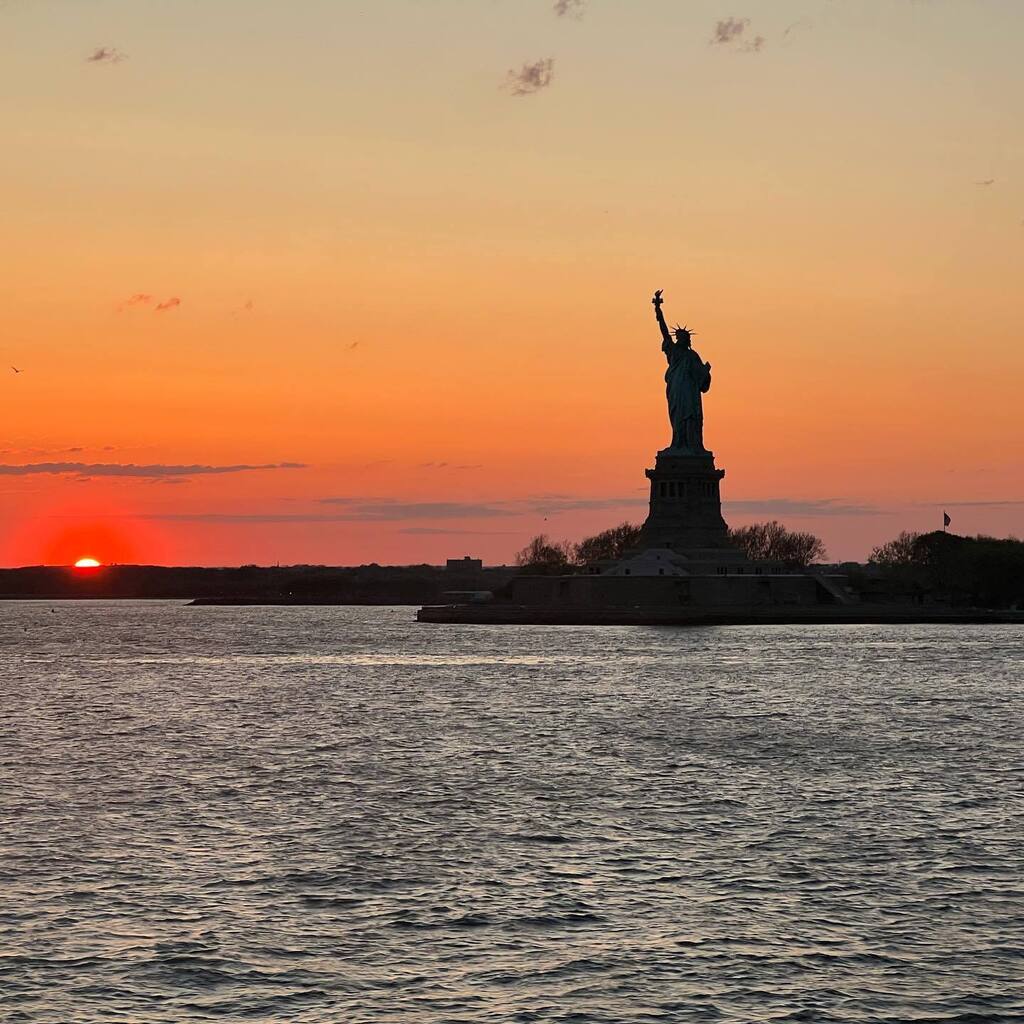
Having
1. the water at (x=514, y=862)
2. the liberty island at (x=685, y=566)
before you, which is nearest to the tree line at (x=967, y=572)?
the liberty island at (x=685, y=566)

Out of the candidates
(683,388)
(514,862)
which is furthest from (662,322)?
(514,862)

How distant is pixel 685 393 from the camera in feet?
452

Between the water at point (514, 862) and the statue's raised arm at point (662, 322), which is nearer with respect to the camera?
the water at point (514, 862)

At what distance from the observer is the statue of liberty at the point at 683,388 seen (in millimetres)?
138125

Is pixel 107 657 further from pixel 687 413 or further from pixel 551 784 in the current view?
pixel 551 784

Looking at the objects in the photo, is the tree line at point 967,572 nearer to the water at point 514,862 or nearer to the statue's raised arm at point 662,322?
the statue's raised arm at point 662,322

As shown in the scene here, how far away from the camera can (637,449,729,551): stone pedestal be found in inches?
5413

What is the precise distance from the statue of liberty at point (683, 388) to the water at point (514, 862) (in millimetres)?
79294

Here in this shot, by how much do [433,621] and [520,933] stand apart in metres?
138

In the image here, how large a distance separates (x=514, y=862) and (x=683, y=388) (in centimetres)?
11286

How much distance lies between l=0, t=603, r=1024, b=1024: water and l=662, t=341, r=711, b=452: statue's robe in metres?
79.3

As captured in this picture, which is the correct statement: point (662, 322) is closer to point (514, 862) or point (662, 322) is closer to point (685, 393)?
point (685, 393)

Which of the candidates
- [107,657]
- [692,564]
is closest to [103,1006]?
[107,657]

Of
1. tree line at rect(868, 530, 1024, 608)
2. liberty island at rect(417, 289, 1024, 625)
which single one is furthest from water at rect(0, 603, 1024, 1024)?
tree line at rect(868, 530, 1024, 608)
